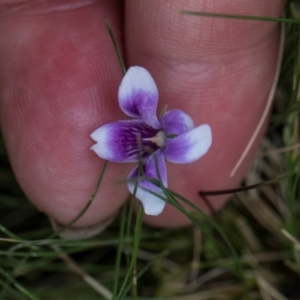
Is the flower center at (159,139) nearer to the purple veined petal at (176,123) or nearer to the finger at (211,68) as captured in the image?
the purple veined petal at (176,123)

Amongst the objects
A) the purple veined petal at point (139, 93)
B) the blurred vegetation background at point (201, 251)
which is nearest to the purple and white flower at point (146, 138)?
the purple veined petal at point (139, 93)

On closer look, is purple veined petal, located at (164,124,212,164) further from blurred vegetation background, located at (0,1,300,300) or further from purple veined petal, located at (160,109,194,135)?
blurred vegetation background, located at (0,1,300,300)

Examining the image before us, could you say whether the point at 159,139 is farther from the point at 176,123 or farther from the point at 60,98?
the point at 60,98

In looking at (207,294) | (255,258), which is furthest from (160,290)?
(255,258)

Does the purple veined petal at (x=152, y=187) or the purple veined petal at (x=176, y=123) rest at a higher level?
the purple veined petal at (x=176, y=123)

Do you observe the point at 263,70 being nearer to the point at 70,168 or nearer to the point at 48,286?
the point at 70,168
